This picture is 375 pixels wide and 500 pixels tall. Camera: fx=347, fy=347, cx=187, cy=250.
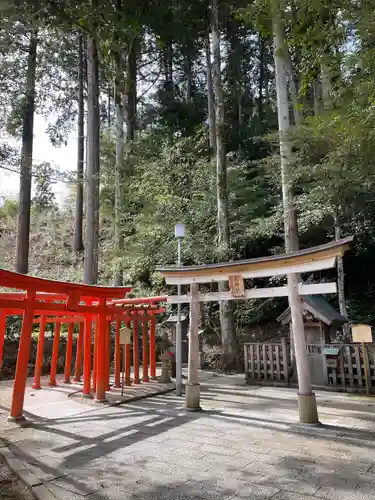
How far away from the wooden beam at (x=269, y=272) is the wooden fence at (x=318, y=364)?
335 cm

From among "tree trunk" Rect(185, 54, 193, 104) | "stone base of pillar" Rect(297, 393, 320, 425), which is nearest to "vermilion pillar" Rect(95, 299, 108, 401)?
"stone base of pillar" Rect(297, 393, 320, 425)

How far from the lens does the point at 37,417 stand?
6137mm

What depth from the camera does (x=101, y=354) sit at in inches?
284

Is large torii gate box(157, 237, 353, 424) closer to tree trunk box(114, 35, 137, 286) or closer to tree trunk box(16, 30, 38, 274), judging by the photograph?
tree trunk box(114, 35, 137, 286)

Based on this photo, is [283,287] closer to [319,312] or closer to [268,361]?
[319,312]

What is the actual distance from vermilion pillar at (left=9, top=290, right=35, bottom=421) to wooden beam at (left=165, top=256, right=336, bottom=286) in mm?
2494

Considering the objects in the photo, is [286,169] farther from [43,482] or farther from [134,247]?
[43,482]

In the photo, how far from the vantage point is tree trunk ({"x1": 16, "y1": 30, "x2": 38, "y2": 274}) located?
1303 cm

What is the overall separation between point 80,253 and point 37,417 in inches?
543

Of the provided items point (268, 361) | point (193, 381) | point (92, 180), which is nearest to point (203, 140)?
point (92, 180)

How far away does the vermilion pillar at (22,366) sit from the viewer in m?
5.61

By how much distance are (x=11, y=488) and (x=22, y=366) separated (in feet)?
8.32

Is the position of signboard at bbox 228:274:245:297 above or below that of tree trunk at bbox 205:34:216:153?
below

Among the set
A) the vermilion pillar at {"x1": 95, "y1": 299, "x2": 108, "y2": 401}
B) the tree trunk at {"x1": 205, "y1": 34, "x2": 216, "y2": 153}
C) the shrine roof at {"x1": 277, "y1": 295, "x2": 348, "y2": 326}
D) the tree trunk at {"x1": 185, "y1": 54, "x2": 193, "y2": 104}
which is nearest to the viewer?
the vermilion pillar at {"x1": 95, "y1": 299, "x2": 108, "y2": 401}
